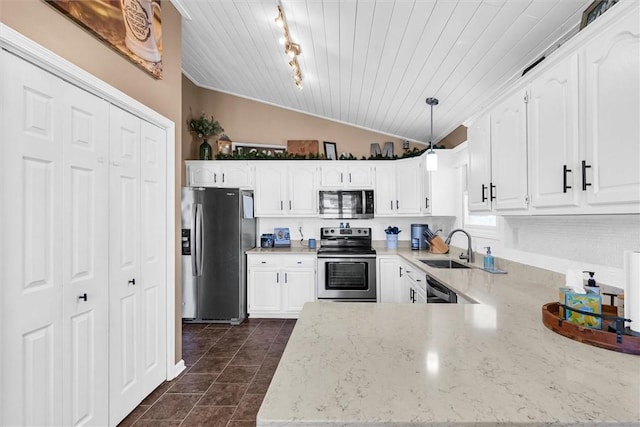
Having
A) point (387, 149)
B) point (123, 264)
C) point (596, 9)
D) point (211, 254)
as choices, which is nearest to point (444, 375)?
point (596, 9)

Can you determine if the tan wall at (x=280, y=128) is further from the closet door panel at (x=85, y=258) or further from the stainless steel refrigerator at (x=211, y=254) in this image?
the closet door panel at (x=85, y=258)

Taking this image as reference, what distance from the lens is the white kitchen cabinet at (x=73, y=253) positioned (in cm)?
129

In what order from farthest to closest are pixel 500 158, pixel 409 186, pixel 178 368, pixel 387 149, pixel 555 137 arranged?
pixel 387 149, pixel 409 186, pixel 178 368, pixel 500 158, pixel 555 137

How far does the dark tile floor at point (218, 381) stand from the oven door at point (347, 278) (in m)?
0.72

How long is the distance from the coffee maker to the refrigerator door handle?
2.89m

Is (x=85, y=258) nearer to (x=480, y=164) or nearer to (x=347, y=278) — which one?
(x=480, y=164)

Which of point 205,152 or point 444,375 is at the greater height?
point 205,152

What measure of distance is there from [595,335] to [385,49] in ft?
7.50

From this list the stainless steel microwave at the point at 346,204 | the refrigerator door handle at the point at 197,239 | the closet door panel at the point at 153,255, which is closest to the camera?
the closet door panel at the point at 153,255

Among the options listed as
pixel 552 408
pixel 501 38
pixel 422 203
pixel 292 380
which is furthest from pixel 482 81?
pixel 292 380

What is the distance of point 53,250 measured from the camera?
1463 mm

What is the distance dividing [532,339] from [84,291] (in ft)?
7.08

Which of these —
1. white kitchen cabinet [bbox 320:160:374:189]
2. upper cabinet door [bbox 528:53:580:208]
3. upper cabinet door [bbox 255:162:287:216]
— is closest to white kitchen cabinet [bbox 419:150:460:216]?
white kitchen cabinet [bbox 320:160:374:189]

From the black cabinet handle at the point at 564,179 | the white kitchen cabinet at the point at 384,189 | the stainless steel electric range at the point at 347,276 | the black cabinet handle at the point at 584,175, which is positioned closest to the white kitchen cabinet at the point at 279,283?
the stainless steel electric range at the point at 347,276
